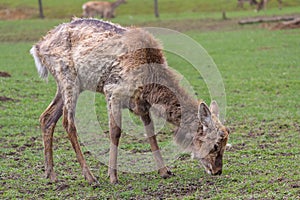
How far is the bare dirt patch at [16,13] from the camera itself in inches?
1396

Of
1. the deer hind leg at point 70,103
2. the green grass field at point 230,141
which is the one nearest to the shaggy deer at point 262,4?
the green grass field at point 230,141

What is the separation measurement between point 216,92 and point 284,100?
1564mm

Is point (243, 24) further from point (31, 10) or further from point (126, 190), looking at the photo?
point (126, 190)

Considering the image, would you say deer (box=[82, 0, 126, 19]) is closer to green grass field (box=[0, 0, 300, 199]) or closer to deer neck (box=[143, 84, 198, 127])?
green grass field (box=[0, 0, 300, 199])

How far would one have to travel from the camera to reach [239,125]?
949 centimetres

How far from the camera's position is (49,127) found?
7176 mm

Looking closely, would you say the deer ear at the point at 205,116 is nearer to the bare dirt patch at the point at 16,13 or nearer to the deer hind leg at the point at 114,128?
the deer hind leg at the point at 114,128

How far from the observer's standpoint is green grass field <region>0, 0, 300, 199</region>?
6.18 metres

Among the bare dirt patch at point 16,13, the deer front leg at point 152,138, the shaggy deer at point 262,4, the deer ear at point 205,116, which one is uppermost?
the deer ear at point 205,116

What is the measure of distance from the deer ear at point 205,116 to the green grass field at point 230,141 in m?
0.63

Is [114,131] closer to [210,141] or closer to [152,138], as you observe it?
[152,138]

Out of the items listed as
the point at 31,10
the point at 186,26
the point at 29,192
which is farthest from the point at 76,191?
the point at 31,10

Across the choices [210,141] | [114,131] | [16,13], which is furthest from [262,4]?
[210,141]

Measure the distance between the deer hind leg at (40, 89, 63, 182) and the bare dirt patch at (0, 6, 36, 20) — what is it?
1125 inches
